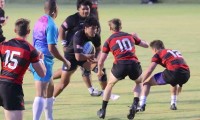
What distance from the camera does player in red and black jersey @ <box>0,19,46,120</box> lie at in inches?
309

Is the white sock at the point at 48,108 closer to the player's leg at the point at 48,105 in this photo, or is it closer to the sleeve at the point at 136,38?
the player's leg at the point at 48,105

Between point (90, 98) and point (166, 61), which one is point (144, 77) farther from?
point (90, 98)

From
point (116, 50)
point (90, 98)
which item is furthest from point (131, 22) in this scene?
point (116, 50)

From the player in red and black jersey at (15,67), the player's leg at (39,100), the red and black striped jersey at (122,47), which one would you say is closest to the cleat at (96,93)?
the red and black striped jersey at (122,47)

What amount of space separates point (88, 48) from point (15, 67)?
420 cm

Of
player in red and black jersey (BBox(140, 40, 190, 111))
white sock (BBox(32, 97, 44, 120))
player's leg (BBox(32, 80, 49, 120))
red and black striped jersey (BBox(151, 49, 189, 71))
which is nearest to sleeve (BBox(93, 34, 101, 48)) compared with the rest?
player in red and black jersey (BBox(140, 40, 190, 111))

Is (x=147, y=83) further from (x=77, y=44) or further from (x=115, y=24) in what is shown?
(x=77, y=44)

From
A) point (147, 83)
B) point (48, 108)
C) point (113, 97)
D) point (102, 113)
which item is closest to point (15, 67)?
point (48, 108)

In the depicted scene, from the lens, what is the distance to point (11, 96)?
7.82 meters

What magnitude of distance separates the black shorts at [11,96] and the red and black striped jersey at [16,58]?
0.08 metres

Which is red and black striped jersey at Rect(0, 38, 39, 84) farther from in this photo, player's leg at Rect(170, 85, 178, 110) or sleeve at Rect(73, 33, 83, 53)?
player's leg at Rect(170, 85, 178, 110)

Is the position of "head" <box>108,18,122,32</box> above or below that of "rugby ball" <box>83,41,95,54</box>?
above

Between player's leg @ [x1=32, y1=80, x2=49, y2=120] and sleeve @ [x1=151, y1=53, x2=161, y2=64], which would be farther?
sleeve @ [x1=151, y1=53, x2=161, y2=64]

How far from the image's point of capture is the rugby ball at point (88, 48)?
11.8 metres
